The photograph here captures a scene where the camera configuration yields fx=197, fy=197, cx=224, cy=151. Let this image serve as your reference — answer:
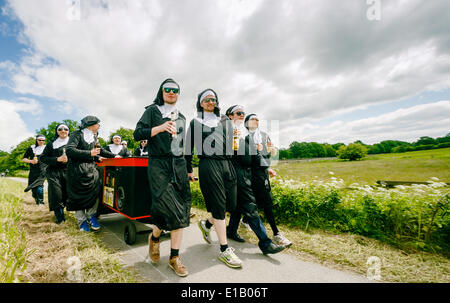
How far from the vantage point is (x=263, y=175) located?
133 inches

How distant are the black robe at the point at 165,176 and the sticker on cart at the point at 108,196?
165cm

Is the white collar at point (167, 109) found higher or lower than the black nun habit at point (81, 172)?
higher

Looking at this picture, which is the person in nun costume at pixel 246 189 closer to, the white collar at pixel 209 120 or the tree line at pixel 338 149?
the white collar at pixel 209 120

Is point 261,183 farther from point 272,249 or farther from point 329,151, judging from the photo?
point 329,151

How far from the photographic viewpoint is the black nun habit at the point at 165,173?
2400 millimetres

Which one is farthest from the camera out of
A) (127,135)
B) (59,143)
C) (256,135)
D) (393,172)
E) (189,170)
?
(127,135)

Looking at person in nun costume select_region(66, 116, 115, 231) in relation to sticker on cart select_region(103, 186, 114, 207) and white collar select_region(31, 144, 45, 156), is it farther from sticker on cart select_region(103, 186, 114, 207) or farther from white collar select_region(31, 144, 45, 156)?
white collar select_region(31, 144, 45, 156)

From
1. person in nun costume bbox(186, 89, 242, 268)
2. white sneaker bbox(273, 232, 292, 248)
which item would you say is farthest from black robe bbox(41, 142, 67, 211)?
white sneaker bbox(273, 232, 292, 248)

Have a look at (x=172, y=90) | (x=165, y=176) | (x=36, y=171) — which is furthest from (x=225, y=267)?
(x=36, y=171)

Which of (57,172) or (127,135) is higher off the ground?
(127,135)

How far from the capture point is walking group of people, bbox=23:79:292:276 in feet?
8.13

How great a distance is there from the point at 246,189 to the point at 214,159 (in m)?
0.78

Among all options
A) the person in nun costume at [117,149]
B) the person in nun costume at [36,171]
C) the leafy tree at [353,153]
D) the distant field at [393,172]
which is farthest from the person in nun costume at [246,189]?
the leafy tree at [353,153]
